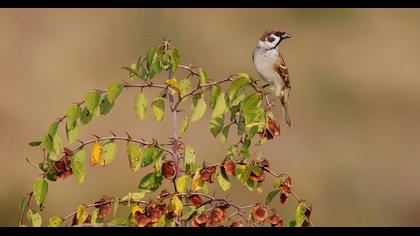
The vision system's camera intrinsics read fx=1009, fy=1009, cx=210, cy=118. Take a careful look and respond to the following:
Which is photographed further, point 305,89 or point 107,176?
point 305,89

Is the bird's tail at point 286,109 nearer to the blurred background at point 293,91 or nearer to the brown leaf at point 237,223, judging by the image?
the blurred background at point 293,91

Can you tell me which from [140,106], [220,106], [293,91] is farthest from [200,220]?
[293,91]

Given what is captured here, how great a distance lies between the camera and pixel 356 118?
14.2 meters

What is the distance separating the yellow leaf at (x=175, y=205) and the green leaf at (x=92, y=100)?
0.50 metres

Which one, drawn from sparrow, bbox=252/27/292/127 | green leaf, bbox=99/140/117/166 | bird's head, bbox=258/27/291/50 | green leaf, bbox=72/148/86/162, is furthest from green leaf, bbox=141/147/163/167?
sparrow, bbox=252/27/292/127

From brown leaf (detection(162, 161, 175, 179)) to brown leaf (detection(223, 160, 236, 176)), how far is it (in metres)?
0.25

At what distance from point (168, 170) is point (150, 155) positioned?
97 millimetres

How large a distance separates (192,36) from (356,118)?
114 inches

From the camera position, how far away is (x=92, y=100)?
393 centimetres

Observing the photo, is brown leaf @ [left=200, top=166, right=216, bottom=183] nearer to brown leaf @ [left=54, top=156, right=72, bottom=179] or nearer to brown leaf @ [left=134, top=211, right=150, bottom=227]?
brown leaf @ [left=134, top=211, right=150, bottom=227]

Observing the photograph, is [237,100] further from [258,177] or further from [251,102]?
[258,177]
